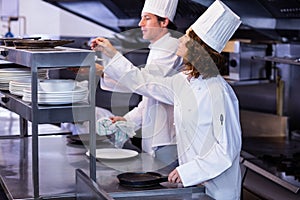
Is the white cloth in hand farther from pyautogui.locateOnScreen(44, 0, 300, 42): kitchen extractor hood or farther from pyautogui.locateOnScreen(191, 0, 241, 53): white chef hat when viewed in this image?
pyautogui.locateOnScreen(44, 0, 300, 42): kitchen extractor hood

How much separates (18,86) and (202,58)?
2.23 feet

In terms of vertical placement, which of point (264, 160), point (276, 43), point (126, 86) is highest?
point (276, 43)

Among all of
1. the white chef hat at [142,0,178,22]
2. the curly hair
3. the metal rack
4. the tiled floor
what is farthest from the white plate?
the tiled floor

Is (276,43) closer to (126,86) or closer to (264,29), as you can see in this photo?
(264,29)

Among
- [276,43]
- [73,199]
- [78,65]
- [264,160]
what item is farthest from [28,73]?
[276,43]

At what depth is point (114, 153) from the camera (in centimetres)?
245

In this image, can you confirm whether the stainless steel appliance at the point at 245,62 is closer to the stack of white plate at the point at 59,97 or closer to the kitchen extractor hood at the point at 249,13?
the kitchen extractor hood at the point at 249,13

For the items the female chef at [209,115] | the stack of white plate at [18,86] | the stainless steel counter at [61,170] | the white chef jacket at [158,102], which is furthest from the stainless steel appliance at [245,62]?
the stack of white plate at [18,86]

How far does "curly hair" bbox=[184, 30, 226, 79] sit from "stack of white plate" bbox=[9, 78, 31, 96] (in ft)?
1.95

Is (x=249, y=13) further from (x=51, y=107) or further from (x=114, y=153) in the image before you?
(x=51, y=107)

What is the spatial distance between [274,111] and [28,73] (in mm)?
1975

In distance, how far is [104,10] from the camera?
5801mm

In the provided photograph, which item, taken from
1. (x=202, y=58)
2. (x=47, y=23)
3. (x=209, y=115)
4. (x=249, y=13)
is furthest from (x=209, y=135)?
(x=47, y=23)

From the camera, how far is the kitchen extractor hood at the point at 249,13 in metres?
3.48
